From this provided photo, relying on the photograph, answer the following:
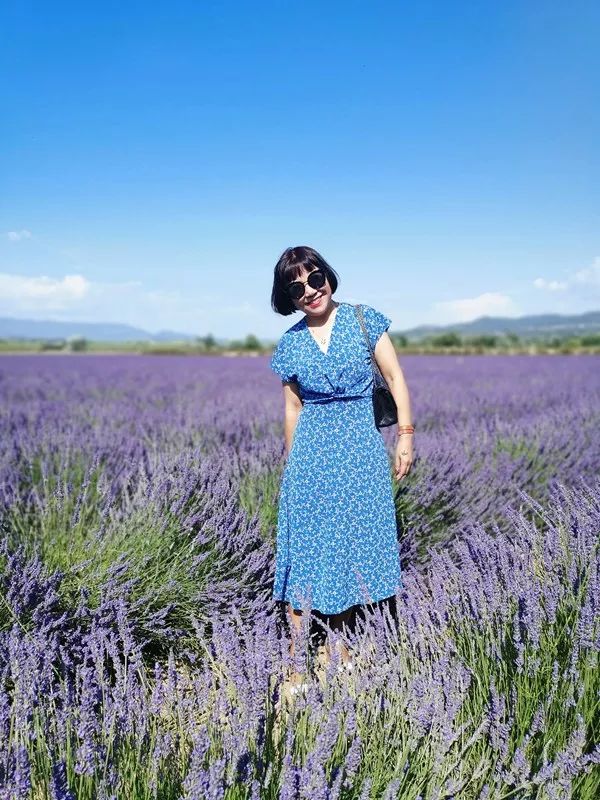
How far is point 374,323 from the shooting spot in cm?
212

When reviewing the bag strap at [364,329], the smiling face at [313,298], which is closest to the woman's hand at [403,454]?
the bag strap at [364,329]

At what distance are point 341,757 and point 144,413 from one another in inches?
180

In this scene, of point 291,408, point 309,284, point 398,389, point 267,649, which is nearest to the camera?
point 267,649

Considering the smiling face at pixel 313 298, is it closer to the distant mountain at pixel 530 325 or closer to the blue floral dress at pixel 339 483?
the blue floral dress at pixel 339 483

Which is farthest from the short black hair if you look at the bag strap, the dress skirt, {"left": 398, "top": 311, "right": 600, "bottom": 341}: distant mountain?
{"left": 398, "top": 311, "right": 600, "bottom": 341}: distant mountain

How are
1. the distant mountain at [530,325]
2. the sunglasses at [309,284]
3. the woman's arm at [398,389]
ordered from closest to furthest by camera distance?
the sunglasses at [309,284], the woman's arm at [398,389], the distant mountain at [530,325]

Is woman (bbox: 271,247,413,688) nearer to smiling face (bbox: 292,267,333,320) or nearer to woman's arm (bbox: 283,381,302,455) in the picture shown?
smiling face (bbox: 292,267,333,320)

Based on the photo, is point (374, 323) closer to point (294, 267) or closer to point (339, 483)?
point (294, 267)

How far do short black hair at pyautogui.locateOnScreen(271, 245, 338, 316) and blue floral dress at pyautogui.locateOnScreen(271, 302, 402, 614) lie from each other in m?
0.12

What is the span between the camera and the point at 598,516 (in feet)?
6.12

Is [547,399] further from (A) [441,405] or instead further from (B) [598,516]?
(B) [598,516]

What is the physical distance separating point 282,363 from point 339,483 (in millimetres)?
464

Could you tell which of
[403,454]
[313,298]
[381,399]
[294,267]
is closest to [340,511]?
[403,454]

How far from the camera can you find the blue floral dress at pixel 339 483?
208cm
